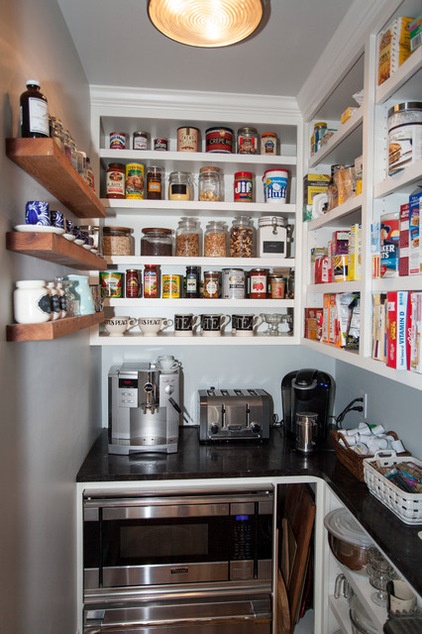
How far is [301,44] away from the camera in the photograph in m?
1.65

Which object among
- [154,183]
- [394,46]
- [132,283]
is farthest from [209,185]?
[394,46]

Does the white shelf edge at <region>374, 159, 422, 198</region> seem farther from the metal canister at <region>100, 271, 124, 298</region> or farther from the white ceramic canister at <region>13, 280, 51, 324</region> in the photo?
the metal canister at <region>100, 271, 124, 298</region>

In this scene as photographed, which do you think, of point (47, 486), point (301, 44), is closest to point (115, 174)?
point (301, 44)

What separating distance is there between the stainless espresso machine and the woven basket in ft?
2.43

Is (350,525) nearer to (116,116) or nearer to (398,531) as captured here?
(398,531)

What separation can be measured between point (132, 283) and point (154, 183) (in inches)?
20.1

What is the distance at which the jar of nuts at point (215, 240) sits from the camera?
2123mm

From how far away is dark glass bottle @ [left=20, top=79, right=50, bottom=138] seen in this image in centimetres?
99

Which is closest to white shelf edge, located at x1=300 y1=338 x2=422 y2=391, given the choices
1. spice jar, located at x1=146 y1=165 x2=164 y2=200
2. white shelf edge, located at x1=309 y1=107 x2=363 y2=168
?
white shelf edge, located at x1=309 y1=107 x2=363 y2=168

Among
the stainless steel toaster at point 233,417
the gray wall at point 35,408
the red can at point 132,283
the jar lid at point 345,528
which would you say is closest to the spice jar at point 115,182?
the gray wall at point 35,408

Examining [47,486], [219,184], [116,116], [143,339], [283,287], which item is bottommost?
Answer: [47,486]

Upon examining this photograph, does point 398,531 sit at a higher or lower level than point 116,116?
lower

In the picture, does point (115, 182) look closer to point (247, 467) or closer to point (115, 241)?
point (115, 241)

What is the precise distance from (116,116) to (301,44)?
0.89 metres
